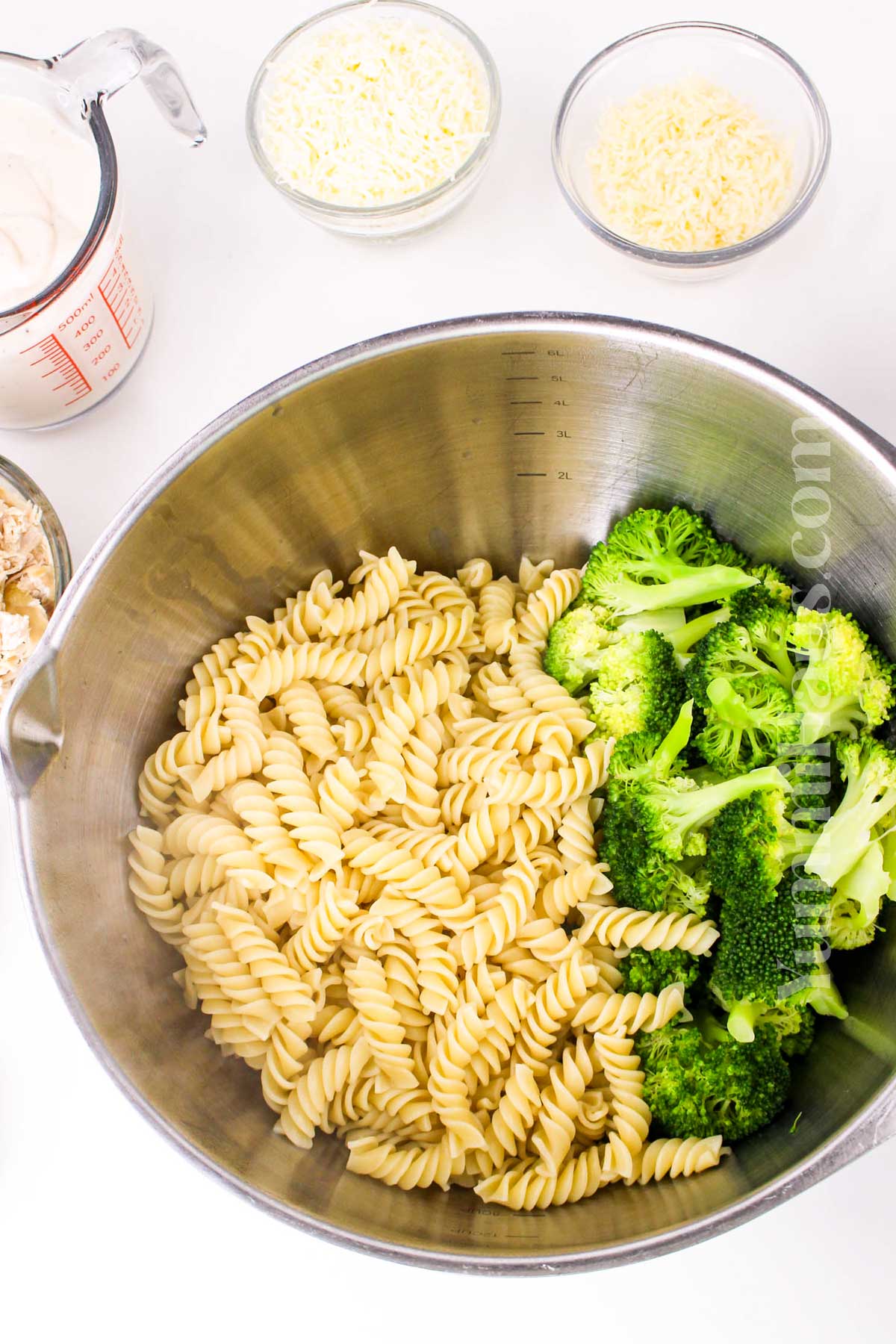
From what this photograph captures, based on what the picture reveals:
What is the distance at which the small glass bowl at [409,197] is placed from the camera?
73.4 inches

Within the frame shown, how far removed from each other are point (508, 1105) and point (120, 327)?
1.32 metres

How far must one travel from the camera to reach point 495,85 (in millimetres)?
1927

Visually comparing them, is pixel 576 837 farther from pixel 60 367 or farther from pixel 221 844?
pixel 60 367

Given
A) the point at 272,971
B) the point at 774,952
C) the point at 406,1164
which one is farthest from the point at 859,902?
the point at 272,971

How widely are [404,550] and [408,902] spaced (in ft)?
1.90

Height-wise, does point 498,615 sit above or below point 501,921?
above

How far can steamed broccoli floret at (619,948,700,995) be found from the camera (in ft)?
5.11

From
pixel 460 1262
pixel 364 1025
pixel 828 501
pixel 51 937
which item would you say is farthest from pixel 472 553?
pixel 460 1262

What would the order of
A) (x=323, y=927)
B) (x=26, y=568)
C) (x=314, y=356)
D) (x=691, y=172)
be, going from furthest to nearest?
(x=314, y=356), (x=691, y=172), (x=26, y=568), (x=323, y=927)

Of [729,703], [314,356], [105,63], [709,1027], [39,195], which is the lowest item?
[709,1027]

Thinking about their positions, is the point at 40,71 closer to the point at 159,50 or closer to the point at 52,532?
the point at 159,50

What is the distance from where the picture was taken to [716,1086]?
148 cm

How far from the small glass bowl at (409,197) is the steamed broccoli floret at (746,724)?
3.09 feet

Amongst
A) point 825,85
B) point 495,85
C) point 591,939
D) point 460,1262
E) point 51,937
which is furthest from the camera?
point 825,85
